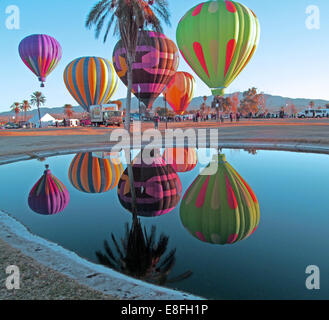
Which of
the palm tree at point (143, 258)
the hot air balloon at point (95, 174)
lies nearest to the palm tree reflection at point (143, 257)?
the palm tree at point (143, 258)

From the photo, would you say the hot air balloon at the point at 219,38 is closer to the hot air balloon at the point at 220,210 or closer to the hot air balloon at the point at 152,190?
the hot air balloon at the point at 152,190

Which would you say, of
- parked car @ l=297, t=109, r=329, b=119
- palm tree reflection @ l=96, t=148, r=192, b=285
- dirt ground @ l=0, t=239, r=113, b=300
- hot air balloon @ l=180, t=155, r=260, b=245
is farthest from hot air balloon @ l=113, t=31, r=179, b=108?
parked car @ l=297, t=109, r=329, b=119

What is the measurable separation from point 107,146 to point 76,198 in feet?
34.3

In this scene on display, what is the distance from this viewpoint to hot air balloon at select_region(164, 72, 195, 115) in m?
44.8

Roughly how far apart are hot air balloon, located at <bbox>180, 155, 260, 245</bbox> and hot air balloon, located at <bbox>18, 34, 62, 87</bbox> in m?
33.8

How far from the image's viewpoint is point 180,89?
45344mm

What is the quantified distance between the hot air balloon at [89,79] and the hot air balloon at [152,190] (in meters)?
29.2

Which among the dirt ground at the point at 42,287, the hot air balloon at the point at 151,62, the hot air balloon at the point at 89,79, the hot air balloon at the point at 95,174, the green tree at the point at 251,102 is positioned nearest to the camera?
the dirt ground at the point at 42,287

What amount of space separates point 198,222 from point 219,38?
16525 millimetres

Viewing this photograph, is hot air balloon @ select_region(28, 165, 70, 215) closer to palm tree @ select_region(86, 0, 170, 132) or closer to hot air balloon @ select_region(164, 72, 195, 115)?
palm tree @ select_region(86, 0, 170, 132)

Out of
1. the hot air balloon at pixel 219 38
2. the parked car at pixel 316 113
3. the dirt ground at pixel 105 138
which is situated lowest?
the dirt ground at pixel 105 138

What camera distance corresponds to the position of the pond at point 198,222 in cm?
355
